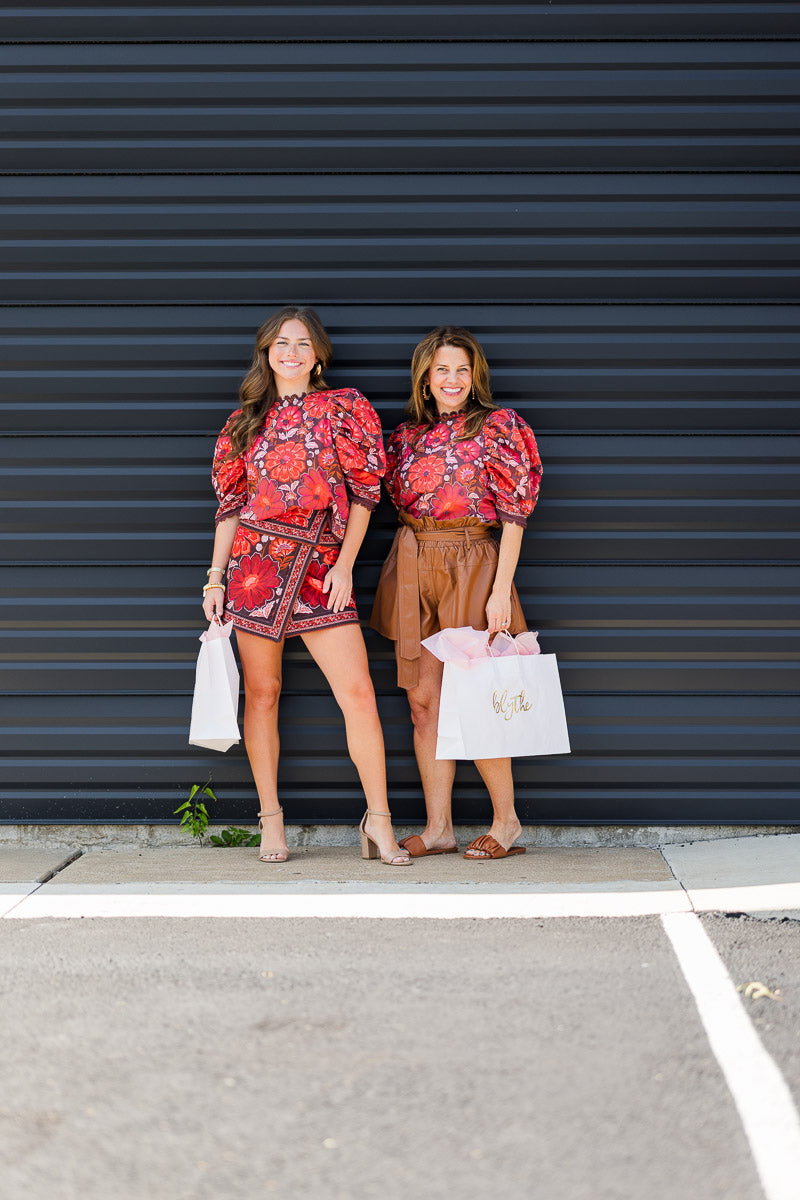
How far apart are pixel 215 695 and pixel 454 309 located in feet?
5.55

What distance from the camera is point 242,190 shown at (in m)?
4.18

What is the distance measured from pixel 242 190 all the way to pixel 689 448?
6.35 ft

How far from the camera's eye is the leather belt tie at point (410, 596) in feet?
13.0

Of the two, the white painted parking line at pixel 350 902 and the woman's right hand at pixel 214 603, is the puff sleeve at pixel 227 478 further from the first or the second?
the white painted parking line at pixel 350 902

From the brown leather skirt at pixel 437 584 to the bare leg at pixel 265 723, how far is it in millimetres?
449

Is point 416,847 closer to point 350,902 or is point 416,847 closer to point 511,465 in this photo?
point 350,902

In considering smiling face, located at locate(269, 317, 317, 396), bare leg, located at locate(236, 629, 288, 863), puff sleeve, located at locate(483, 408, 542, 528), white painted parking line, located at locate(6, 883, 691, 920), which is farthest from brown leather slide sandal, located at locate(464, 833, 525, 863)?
smiling face, located at locate(269, 317, 317, 396)

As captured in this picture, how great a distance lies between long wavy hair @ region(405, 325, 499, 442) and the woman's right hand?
3.00 feet

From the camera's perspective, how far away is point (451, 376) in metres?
3.93

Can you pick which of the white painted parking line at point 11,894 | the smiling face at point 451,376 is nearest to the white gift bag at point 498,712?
the smiling face at point 451,376

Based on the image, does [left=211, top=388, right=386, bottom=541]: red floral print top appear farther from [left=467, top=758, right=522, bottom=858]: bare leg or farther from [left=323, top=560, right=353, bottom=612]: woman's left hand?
[left=467, top=758, right=522, bottom=858]: bare leg

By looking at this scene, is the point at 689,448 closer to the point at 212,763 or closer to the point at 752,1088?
the point at 212,763

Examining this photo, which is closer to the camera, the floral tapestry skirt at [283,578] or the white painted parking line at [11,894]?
the white painted parking line at [11,894]

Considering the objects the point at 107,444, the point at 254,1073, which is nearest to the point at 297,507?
the point at 107,444
